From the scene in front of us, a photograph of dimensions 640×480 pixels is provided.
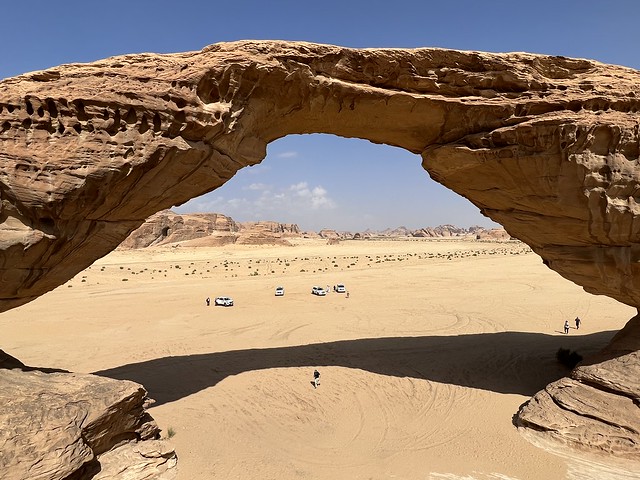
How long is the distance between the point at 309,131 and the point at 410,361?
907cm

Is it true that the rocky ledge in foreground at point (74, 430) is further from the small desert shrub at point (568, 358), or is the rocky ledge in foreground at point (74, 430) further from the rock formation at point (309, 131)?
the small desert shrub at point (568, 358)

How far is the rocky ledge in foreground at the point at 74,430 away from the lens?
621 centimetres

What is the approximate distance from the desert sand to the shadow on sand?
0.08 metres

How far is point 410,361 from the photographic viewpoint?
14555 millimetres

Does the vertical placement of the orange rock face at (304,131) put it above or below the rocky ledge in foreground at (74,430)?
above

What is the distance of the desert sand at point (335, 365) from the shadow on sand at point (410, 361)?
0.08m

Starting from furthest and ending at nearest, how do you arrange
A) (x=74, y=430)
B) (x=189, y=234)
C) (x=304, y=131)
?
(x=189, y=234) < (x=304, y=131) < (x=74, y=430)

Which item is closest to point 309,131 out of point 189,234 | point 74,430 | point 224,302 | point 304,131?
point 304,131

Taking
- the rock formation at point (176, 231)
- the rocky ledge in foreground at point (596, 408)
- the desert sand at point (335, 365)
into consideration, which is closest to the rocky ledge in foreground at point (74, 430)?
the desert sand at point (335, 365)

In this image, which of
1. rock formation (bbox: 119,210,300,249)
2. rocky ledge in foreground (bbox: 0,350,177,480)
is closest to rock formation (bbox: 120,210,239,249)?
rock formation (bbox: 119,210,300,249)

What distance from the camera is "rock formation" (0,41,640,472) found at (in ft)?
26.3

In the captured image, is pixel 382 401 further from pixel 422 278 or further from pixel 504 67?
pixel 422 278

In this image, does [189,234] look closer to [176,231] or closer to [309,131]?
[176,231]

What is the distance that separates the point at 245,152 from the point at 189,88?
229 cm
